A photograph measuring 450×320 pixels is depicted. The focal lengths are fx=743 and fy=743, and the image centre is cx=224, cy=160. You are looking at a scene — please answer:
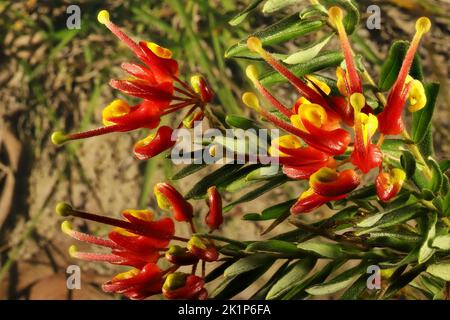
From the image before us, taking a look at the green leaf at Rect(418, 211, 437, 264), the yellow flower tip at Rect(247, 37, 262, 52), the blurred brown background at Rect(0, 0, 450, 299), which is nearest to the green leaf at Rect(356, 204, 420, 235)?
the green leaf at Rect(418, 211, 437, 264)

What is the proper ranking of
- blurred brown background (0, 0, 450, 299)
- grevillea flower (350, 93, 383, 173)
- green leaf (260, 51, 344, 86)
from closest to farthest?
grevillea flower (350, 93, 383, 173)
green leaf (260, 51, 344, 86)
blurred brown background (0, 0, 450, 299)

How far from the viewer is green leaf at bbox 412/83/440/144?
460 mm

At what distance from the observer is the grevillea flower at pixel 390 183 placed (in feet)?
1.32

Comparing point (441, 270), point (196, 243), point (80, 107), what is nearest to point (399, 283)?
point (441, 270)

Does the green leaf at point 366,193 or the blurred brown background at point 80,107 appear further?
the blurred brown background at point 80,107

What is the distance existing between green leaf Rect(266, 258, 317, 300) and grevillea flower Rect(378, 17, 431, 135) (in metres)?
0.11

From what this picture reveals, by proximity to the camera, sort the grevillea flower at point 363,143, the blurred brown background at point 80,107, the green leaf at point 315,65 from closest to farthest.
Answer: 1. the grevillea flower at point 363,143
2. the green leaf at point 315,65
3. the blurred brown background at point 80,107

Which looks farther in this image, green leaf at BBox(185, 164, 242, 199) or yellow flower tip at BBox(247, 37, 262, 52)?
green leaf at BBox(185, 164, 242, 199)

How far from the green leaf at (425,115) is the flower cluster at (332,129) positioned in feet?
0.14

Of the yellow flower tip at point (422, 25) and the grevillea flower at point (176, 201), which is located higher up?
the yellow flower tip at point (422, 25)

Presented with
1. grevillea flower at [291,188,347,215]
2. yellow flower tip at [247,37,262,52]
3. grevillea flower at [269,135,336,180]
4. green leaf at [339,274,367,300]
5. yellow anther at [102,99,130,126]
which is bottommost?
green leaf at [339,274,367,300]

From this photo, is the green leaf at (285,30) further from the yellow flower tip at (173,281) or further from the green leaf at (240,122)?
the yellow flower tip at (173,281)

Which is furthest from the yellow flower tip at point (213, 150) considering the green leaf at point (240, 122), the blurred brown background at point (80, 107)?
the blurred brown background at point (80, 107)

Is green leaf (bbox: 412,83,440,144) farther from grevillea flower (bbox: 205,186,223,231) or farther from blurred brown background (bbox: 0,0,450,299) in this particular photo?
blurred brown background (bbox: 0,0,450,299)
